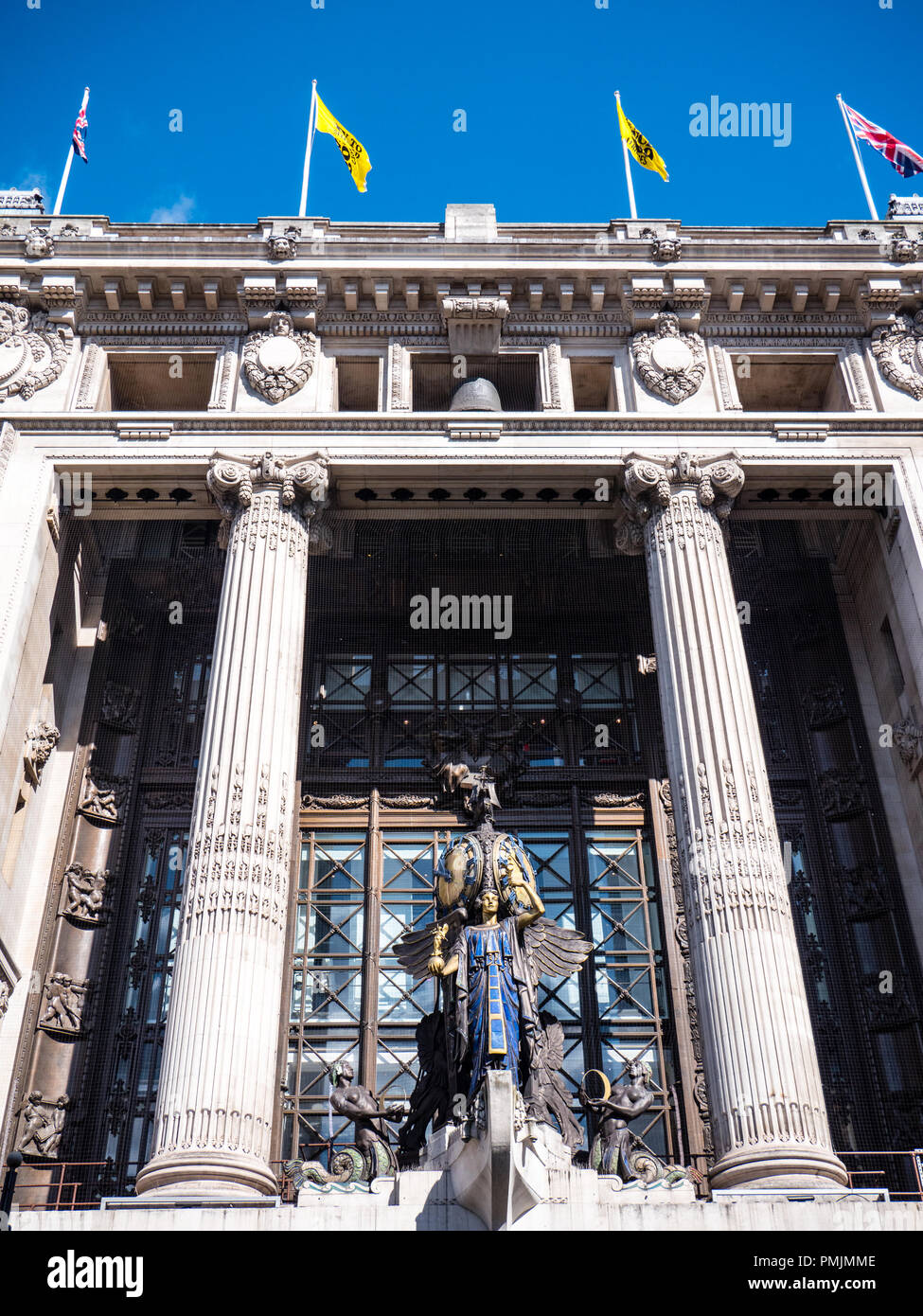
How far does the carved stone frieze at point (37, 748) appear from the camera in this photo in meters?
Answer: 22.9

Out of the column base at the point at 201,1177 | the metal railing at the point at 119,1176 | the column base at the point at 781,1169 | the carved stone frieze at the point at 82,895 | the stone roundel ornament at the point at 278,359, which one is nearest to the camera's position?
the column base at the point at 201,1177

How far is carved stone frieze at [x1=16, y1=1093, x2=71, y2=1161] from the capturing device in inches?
845

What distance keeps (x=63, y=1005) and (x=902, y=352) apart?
1889 cm

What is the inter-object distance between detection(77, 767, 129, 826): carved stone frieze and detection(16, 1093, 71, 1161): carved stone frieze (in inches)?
200

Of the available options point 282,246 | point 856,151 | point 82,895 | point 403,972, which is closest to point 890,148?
point 856,151

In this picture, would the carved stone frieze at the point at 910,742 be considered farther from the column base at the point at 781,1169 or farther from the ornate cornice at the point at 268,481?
the ornate cornice at the point at 268,481

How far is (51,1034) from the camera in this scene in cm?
2283

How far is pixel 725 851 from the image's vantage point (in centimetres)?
1958

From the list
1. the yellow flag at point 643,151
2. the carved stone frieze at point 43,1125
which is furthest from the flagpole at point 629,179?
the carved stone frieze at point 43,1125

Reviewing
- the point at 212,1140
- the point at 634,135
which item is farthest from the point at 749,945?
the point at 634,135

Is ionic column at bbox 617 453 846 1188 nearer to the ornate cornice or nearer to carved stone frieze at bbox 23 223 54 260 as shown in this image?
the ornate cornice

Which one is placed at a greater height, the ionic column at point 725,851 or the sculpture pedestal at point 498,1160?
the ionic column at point 725,851

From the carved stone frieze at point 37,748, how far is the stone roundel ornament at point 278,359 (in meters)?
7.01

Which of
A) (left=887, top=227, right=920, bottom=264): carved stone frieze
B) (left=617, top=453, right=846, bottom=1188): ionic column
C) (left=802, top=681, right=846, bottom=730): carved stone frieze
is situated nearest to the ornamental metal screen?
(left=802, top=681, right=846, bottom=730): carved stone frieze
